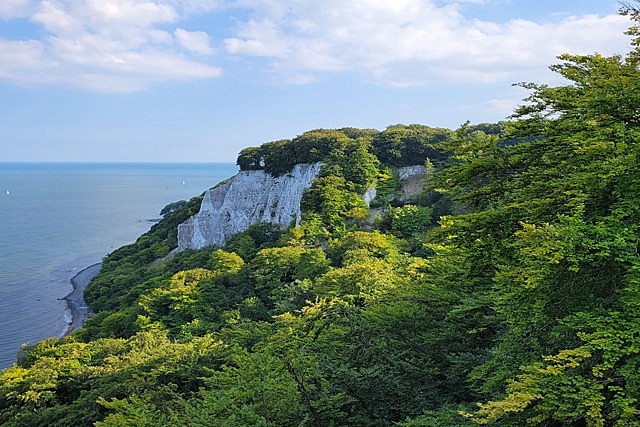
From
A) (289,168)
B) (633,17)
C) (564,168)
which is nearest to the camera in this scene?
(564,168)

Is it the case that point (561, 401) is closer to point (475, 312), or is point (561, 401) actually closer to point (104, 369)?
point (475, 312)

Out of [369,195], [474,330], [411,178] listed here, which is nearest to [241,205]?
[369,195]

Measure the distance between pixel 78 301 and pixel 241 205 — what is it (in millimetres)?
16547

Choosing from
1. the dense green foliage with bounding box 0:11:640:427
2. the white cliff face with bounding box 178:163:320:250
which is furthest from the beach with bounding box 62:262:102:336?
the dense green foliage with bounding box 0:11:640:427

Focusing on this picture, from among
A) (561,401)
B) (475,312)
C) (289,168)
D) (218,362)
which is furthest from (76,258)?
(561,401)

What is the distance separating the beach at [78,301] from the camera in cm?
3585

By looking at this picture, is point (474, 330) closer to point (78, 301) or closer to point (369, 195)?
point (369, 195)

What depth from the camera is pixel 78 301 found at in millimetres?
41531

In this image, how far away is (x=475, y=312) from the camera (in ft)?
31.0

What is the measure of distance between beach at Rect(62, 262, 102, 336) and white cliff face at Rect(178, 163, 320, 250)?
30.0 ft

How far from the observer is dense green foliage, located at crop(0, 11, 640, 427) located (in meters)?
4.88

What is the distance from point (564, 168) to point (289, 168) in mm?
31713

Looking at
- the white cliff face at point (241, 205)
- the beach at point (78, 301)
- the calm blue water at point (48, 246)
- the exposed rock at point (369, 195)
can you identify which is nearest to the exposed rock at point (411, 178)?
the exposed rock at point (369, 195)

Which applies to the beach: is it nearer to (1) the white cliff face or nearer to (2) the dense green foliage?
(1) the white cliff face
